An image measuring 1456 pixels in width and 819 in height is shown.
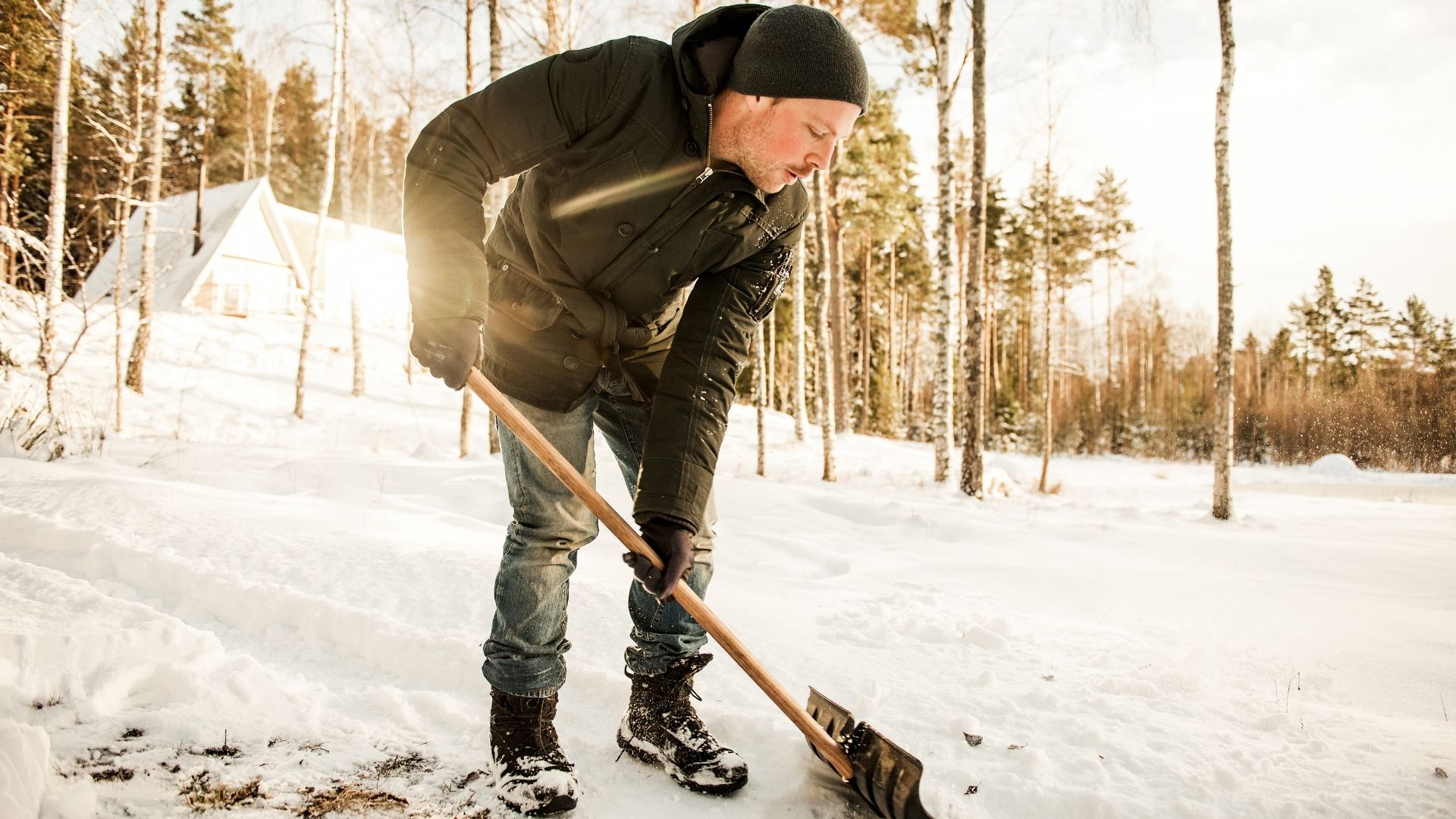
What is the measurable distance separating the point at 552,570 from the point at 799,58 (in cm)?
137

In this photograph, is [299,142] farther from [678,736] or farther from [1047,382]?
[678,736]

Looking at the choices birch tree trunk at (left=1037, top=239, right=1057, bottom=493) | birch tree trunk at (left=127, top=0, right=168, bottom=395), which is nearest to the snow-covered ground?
birch tree trunk at (left=1037, top=239, right=1057, bottom=493)

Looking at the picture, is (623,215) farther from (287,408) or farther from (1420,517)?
(287,408)

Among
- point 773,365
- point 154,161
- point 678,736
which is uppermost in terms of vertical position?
point 154,161

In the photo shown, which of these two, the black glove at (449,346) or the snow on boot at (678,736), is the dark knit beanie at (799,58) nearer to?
the black glove at (449,346)

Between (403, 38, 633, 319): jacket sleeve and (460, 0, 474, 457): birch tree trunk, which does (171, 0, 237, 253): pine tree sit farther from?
(403, 38, 633, 319): jacket sleeve

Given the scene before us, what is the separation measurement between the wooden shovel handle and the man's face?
0.82 meters

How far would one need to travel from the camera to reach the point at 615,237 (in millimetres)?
1708

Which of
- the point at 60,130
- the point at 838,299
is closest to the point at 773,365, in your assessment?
the point at 838,299

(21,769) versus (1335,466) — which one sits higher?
(1335,466)

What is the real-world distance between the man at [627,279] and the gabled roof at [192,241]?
23.3 meters

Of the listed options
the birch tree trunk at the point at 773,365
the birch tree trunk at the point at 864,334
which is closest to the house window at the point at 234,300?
the birch tree trunk at the point at 773,365

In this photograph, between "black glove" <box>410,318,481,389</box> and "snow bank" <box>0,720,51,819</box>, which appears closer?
"snow bank" <box>0,720,51,819</box>

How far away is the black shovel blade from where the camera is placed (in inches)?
61.9
